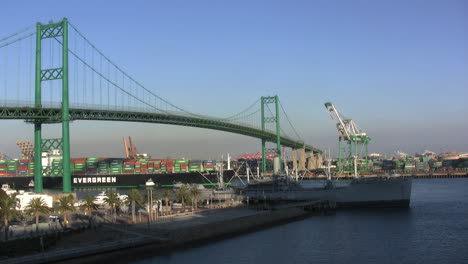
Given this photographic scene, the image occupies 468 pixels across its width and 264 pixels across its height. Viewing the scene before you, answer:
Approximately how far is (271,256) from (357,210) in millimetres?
23357

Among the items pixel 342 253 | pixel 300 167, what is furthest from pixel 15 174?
pixel 342 253

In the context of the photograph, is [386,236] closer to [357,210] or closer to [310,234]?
[310,234]

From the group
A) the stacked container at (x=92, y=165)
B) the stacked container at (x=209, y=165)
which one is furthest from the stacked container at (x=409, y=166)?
the stacked container at (x=92, y=165)

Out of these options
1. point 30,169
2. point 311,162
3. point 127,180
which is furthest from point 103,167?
point 311,162

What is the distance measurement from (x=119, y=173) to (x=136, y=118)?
34203mm

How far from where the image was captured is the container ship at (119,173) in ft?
271

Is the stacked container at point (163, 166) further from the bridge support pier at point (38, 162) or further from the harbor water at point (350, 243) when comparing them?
the harbor water at point (350, 243)

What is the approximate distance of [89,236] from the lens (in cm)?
2584

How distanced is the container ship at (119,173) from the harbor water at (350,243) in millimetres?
45197

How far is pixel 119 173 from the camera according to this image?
84.5 metres

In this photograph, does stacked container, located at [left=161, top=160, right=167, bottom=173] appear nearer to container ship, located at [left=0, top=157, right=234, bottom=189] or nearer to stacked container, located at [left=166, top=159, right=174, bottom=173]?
container ship, located at [left=0, top=157, right=234, bottom=189]

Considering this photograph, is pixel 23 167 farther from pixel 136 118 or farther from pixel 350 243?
pixel 350 243

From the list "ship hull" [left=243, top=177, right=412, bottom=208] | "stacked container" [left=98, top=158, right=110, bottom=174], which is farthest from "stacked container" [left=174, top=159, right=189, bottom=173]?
"ship hull" [left=243, top=177, right=412, bottom=208]

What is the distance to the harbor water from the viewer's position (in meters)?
24.4
